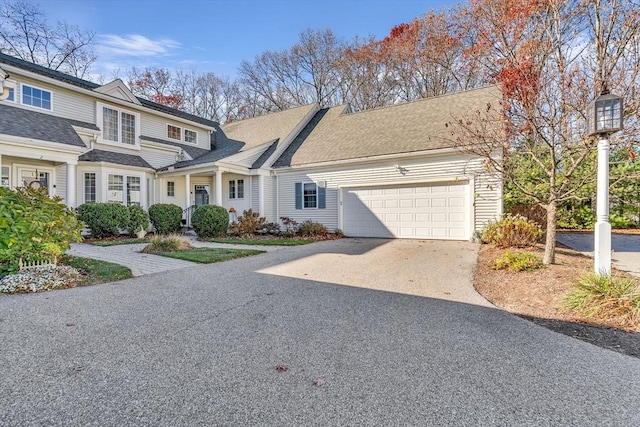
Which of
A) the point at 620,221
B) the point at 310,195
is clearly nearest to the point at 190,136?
the point at 310,195

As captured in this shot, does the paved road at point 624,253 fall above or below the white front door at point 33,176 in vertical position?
below

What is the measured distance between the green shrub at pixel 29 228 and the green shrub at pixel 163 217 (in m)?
6.41

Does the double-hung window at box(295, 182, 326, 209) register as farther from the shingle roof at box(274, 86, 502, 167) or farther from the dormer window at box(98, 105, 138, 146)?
the dormer window at box(98, 105, 138, 146)

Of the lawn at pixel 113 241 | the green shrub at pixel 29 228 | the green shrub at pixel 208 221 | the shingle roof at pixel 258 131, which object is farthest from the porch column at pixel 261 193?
the green shrub at pixel 29 228

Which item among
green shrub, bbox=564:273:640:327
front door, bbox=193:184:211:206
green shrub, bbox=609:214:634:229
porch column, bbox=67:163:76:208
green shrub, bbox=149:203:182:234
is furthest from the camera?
front door, bbox=193:184:211:206

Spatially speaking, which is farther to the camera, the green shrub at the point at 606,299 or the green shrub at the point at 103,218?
the green shrub at the point at 103,218

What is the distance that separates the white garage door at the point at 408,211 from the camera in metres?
10.7

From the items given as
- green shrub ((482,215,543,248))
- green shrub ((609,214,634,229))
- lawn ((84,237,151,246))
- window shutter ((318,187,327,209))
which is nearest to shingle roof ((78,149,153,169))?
lawn ((84,237,151,246))

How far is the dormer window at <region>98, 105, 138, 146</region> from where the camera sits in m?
13.5

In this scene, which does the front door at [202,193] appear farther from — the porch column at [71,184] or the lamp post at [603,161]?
the lamp post at [603,161]

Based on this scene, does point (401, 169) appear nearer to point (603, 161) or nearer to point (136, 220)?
point (603, 161)

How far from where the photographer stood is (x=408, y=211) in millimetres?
11586

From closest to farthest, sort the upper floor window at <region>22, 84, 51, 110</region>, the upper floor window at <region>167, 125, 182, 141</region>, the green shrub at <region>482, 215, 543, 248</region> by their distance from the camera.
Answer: the green shrub at <region>482, 215, 543, 248</region>, the upper floor window at <region>22, 84, 51, 110</region>, the upper floor window at <region>167, 125, 182, 141</region>

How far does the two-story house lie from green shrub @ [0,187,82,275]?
579 cm
